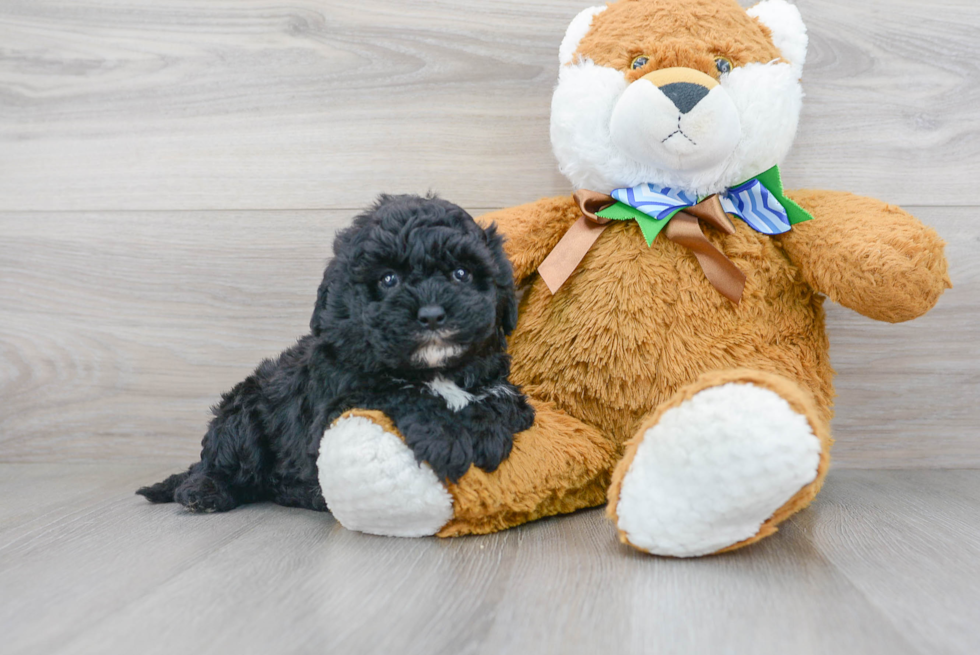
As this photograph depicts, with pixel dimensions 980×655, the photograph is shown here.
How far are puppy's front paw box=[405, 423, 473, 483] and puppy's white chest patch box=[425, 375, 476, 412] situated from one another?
45 mm

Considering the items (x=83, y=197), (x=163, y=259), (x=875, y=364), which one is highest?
(x=83, y=197)

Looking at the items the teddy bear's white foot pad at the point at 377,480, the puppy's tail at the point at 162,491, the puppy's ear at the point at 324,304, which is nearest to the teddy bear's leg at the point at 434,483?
the teddy bear's white foot pad at the point at 377,480

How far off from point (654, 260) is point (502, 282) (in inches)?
9.5

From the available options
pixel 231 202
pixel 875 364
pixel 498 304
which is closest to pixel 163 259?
pixel 231 202

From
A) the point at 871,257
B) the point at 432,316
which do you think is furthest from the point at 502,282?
the point at 871,257

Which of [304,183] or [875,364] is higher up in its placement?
[304,183]

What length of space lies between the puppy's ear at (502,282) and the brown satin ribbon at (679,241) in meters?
0.11

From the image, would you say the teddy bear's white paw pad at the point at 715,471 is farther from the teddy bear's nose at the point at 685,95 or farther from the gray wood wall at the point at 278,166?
the gray wood wall at the point at 278,166

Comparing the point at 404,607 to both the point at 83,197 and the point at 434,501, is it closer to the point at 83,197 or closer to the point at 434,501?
the point at 434,501

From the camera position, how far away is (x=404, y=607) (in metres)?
0.68

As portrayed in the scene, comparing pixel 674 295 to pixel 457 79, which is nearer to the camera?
pixel 674 295

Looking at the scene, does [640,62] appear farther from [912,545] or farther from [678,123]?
[912,545]

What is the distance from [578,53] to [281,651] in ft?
2.80

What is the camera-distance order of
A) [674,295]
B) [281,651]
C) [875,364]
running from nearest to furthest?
[281,651] → [674,295] → [875,364]
